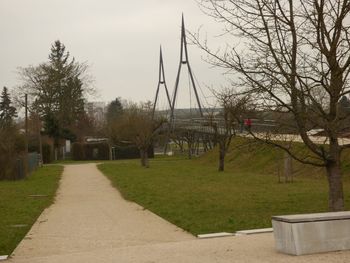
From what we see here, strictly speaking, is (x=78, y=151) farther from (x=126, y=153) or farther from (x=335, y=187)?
(x=335, y=187)

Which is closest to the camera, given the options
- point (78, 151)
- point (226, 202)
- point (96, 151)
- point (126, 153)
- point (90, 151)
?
point (226, 202)

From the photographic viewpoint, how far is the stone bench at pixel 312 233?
8461 millimetres

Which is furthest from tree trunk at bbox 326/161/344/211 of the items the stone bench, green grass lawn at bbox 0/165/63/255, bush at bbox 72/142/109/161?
bush at bbox 72/142/109/161

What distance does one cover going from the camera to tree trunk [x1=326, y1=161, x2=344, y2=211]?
13.5m

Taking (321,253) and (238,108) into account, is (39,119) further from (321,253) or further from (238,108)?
(321,253)

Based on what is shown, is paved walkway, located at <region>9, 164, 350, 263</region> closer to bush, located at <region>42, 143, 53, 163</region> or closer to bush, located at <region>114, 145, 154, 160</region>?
bush, located at <region>42, 143, 53, 163</region>

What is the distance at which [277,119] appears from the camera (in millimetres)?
13852

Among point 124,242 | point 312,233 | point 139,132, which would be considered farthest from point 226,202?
point 139,132

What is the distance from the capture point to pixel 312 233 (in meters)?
8.53

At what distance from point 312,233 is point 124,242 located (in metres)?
4.12

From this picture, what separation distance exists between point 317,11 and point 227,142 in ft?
91.9

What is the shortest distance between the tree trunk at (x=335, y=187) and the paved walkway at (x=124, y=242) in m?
Result: 3.29

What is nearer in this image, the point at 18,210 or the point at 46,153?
the point at 18,210

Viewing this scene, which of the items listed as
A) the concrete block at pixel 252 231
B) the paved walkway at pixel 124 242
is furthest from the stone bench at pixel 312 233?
the concrete block at pixel 252 231
